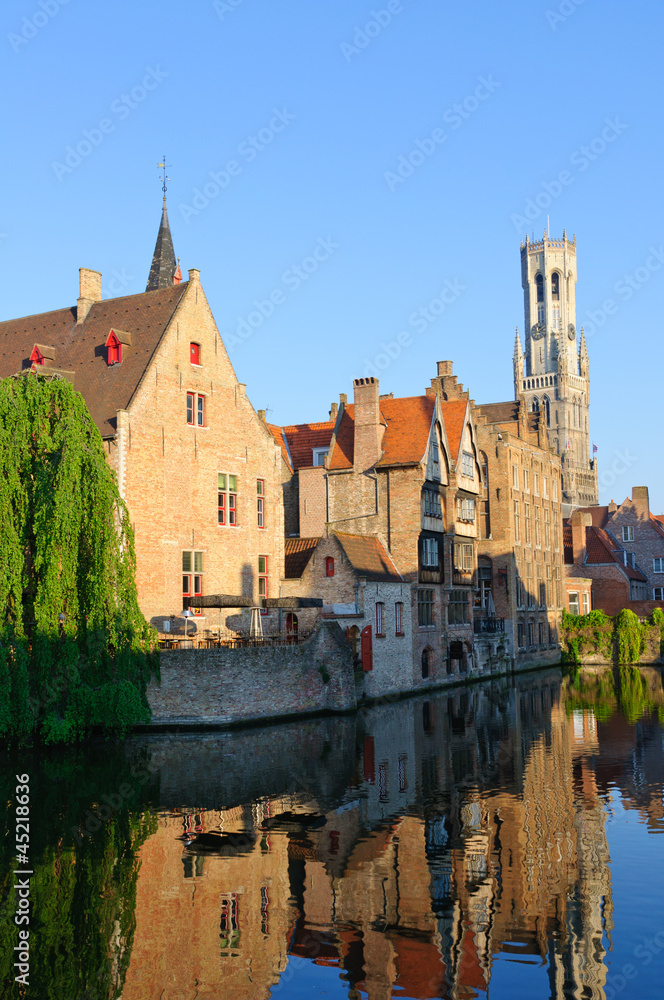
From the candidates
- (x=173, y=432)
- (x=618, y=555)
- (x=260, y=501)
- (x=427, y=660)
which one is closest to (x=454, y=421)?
(x=427, y=660)

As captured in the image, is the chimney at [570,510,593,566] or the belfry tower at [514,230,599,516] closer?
the chimney at [570,510,593,566]

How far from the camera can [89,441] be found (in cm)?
2781

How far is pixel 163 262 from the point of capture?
5706cm

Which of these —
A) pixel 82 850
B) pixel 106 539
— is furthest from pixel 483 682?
pixel 82 850

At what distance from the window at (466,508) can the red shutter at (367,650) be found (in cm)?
1268

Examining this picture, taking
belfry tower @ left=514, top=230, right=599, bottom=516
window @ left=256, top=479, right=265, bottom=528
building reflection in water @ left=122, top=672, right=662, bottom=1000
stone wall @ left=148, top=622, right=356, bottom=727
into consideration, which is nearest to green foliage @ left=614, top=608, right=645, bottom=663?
window @ left=256, top=479, right=265, bottom=528

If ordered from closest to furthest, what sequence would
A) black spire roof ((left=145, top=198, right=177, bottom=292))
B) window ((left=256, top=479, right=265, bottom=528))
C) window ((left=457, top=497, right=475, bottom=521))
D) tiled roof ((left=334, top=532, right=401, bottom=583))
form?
1. tiled roof ((left=334, top=532, right=401, bottom=583))
2. window ((left=256, top=479, right=265, bottom=528))
3. window ((left=457, top=497, right=475, bottom=521))
4. black spire roof ((left=145, top=198, right=177, bottom=292))

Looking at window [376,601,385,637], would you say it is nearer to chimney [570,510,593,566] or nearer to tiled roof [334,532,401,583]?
tiled roof [334,532,401,583]

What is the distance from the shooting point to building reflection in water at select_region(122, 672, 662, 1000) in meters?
10.7

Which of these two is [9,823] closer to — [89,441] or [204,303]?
[89,441]

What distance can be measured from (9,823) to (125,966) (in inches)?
291

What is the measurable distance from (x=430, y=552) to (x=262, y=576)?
9170mm

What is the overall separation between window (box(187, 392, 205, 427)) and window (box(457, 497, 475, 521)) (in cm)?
1667

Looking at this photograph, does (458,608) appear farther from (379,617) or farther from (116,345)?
(116,345)
